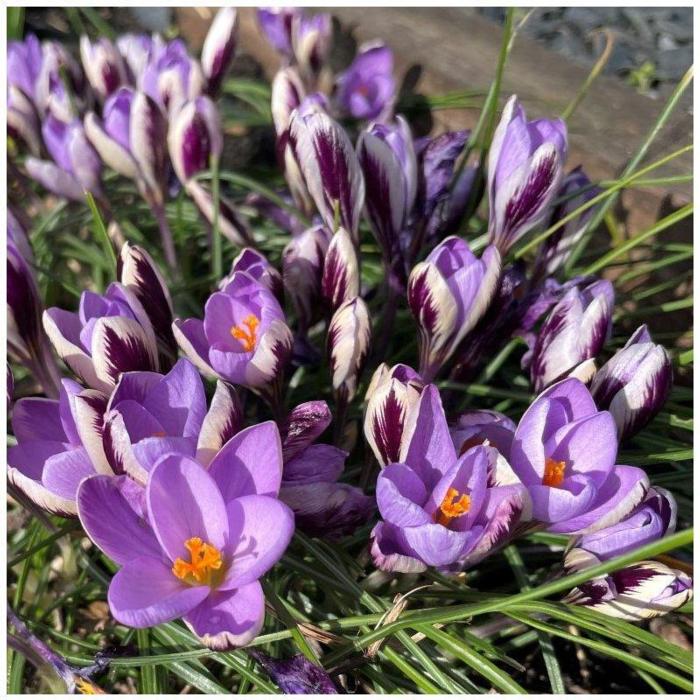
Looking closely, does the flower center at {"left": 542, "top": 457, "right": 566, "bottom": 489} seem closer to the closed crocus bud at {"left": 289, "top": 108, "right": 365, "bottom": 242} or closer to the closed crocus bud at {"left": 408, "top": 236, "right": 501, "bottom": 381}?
the closed crocus bud at {"left": 408, "top": 236, "right": 501, "bottom": 381}

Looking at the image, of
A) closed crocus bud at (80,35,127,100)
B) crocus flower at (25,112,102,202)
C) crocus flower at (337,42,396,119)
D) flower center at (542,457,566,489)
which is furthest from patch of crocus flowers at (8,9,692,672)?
crocus flower at (337,42,396,119)

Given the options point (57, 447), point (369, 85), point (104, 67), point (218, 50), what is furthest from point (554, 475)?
Result: point (369, 85)

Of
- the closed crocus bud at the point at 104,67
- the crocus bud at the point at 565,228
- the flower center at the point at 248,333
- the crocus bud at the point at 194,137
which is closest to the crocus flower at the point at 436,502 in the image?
the flower center at the point at 248,333

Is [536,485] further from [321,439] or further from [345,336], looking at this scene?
[321,439]

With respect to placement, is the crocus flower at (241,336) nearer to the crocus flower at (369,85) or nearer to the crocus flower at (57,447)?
the crocus flower at (57,447)

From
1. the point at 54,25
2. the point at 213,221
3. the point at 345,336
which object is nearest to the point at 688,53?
the point at 213,221

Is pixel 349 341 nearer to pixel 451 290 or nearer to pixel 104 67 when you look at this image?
pixel 451 290
